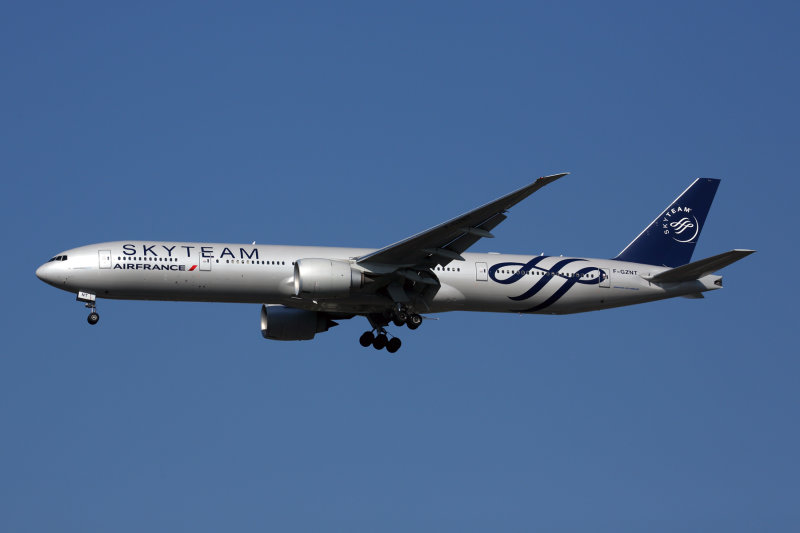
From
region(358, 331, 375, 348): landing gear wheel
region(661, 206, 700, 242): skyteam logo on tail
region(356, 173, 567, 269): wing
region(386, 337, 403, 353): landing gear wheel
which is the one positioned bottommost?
region(386, 337, 403, 353): landing gear wheel

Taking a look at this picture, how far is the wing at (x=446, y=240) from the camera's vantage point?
126 ft

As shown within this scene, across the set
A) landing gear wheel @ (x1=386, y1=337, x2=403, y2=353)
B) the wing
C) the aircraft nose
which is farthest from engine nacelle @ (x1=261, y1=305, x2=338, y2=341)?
the aircraft nose

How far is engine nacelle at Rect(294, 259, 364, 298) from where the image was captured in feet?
132

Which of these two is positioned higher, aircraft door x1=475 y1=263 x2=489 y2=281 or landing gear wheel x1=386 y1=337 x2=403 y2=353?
aircraft door x1=475 y1=263 x2=489 y2=281

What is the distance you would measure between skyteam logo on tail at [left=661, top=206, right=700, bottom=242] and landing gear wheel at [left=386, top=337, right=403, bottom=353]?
1218cm

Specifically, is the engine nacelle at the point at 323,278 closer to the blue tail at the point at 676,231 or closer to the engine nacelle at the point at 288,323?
the engine nacelle at the point at 288,323

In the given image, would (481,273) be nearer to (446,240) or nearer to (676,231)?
(446,240)

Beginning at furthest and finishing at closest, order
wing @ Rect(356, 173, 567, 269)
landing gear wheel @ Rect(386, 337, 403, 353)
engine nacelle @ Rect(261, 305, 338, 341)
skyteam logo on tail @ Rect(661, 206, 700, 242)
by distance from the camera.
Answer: skyteam logo on tail @ Rect(661, 206, 700, 242) < engine nacelle @ Rect(261, 305, 338, 341) < landing gear wheel @ Rect(386, 337, 403, 353) < wing @ Rect(356, 173, 567, 269)

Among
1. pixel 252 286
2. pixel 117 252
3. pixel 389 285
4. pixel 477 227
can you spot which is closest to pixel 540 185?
pixel 477 227

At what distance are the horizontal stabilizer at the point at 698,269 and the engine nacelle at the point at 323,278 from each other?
40.7 feet

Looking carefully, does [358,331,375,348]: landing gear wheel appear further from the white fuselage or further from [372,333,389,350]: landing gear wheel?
the white fuselage

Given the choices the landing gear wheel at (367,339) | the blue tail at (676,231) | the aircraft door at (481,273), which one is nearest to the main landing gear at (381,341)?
the landing gear wheel at (367,339)

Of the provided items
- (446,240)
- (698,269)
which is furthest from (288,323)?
(698,269)

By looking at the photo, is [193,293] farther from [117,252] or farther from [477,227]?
[477,227]
